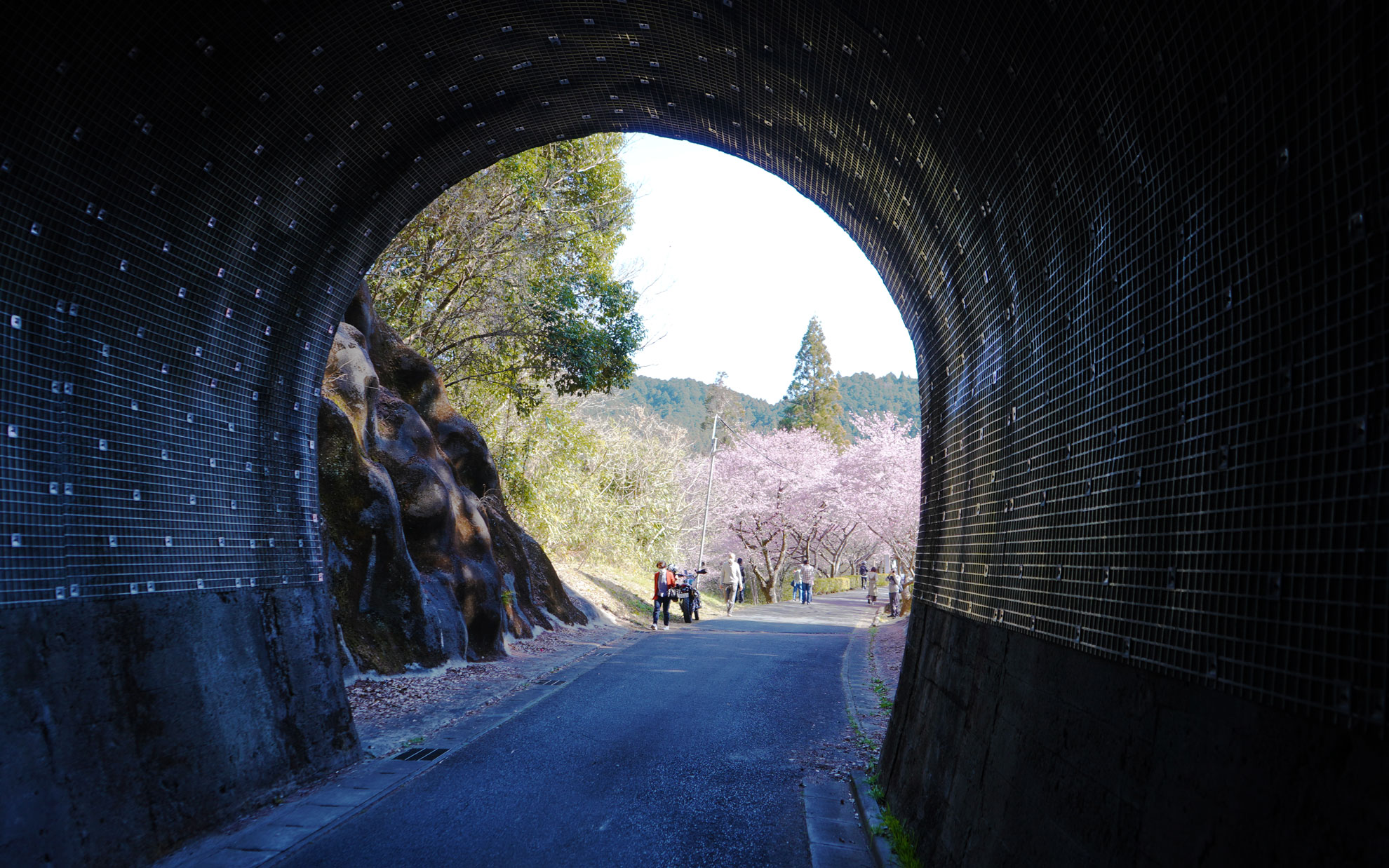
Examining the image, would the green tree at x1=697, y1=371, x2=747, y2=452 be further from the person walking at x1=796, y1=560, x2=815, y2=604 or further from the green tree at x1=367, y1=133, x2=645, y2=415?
the green tree at x1=367, y1=133, x2=645, y2=415

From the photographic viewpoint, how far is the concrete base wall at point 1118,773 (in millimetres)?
1856

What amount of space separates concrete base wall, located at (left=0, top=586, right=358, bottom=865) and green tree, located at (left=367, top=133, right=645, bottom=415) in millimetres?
11902

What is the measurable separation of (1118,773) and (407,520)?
1242 cm

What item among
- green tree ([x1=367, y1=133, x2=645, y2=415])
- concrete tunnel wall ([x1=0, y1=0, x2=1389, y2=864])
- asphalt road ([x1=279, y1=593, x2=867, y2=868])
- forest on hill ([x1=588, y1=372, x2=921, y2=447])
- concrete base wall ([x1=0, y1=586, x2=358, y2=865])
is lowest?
asphalt road ([x1=279, y1=593, x2=867, y2=868])

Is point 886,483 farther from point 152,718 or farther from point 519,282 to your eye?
point 152,718

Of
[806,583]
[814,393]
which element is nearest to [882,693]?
[806,583]

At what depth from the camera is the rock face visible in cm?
1163

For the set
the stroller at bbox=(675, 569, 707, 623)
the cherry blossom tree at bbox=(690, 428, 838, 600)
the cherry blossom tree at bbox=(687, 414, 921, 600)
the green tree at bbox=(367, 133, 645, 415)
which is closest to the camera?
the green tree at bbox=(367, 133, 645, 415)

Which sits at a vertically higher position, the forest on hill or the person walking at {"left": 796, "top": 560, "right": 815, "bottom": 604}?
the forest on hill

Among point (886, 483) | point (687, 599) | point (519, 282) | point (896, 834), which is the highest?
point (519, 282)

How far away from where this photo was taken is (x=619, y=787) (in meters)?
6.64

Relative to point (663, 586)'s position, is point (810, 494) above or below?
above

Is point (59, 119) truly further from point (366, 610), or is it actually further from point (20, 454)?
point (366, 610)

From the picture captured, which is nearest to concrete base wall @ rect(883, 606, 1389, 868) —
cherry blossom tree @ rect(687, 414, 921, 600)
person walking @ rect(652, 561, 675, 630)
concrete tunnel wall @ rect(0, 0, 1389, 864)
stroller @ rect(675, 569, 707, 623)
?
concrete tunnel wall @ rect(0, 0, 1389, 864)
